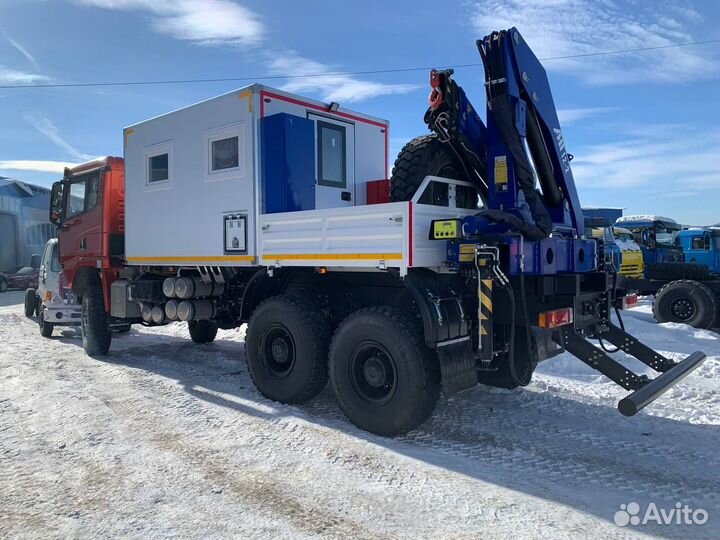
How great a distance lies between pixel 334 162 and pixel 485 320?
3.32 metres

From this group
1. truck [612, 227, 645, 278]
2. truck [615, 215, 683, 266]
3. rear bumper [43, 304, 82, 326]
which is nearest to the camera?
rear bumper [43, 304, 82, 326]

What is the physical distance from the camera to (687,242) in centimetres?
1523

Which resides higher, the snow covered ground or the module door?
the module door

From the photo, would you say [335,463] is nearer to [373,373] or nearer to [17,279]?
[373,373]

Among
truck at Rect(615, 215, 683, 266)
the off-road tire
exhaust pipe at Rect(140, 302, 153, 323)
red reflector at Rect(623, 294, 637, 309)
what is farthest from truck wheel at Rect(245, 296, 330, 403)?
truck at Rect(615, 215, 683, 266)

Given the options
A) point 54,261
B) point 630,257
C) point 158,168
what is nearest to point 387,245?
point 158,168

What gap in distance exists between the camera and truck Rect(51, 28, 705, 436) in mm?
5055

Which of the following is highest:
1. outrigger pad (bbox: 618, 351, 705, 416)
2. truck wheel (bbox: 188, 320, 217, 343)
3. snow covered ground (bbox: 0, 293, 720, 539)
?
outrigger pad (bbox: 618, 351, 705, 416)

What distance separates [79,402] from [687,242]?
15.0 m

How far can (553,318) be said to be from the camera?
16.2 feet

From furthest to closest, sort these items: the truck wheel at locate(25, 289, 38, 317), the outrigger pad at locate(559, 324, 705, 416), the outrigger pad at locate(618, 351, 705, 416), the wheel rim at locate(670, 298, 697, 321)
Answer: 1. the truck wheel at locate(25, 289, 38, 317)
2. the wheel rim at locate(670, 298, 697, 321)
3. the outrigger pad at locate(559, 324, 705, 416)
4. the outrigger pad at locate(618, 351, 705, 416)

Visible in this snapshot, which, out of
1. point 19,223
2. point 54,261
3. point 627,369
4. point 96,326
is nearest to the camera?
point 627,369

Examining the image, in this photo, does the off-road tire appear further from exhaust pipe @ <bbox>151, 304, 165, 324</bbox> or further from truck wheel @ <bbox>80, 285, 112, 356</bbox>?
exhaust pipe @ <bbox>151, 304, 165, 324</bbox>

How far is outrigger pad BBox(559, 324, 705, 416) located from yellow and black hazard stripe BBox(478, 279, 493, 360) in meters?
0.88
